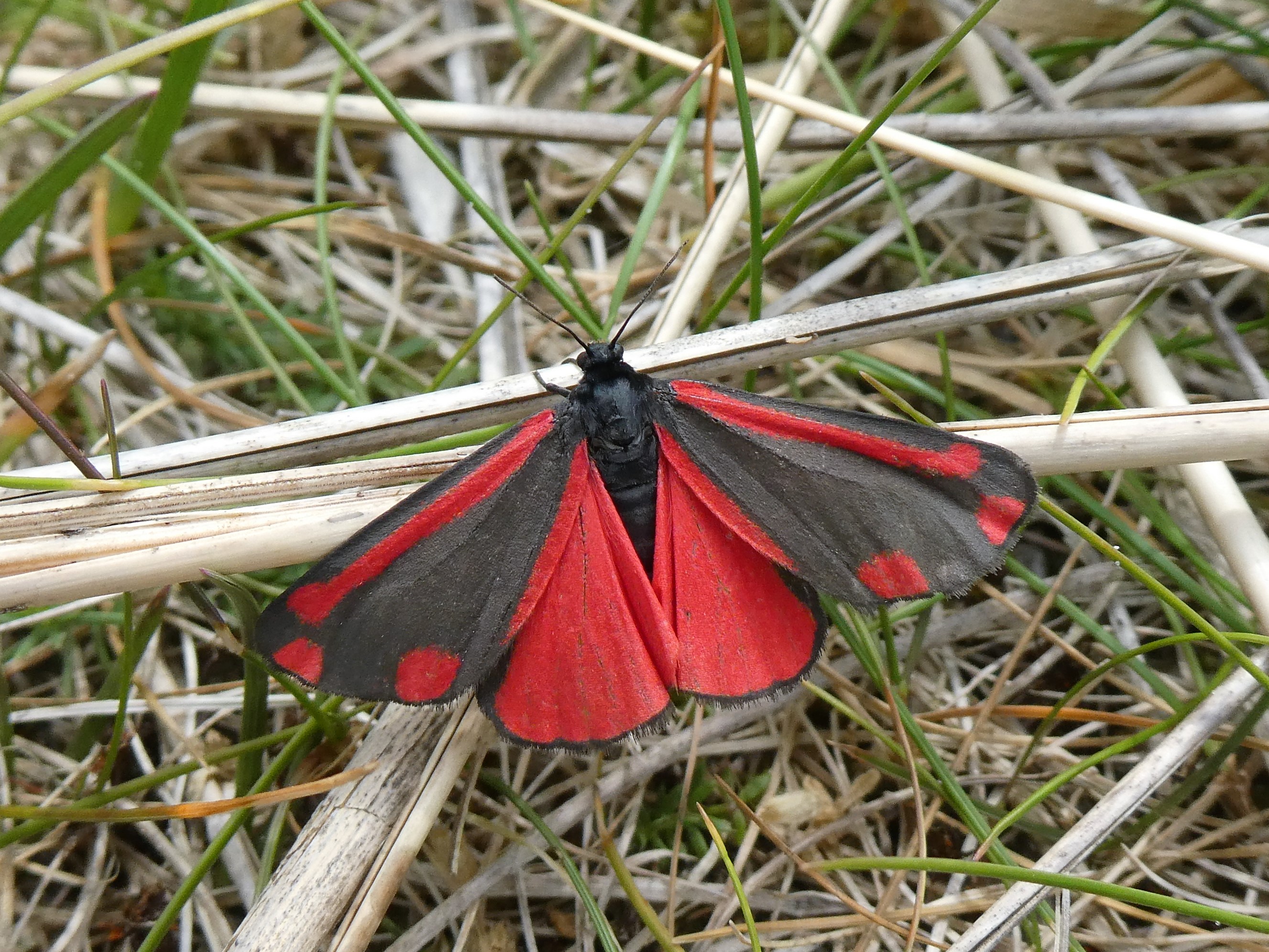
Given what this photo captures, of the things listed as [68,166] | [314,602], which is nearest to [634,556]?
[314,602]

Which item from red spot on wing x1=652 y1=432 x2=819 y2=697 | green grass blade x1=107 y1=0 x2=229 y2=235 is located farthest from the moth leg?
green grass blade x1=107 y1=0 x2=229 y2=235

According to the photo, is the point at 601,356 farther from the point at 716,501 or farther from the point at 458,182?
the point at 458,182

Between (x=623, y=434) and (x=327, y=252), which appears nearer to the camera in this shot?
(x=623, y=434)

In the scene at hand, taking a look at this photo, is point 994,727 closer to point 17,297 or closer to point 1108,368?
point 1108,368

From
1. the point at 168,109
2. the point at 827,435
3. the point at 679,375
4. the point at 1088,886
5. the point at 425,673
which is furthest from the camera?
the point at 168,109

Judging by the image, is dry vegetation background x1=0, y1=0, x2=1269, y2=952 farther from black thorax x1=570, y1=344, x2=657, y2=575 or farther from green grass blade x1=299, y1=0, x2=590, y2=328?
black thorax x1=570, y1=344, x2=657, y2=575

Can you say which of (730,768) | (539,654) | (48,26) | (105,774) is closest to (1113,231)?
(730,768)
